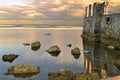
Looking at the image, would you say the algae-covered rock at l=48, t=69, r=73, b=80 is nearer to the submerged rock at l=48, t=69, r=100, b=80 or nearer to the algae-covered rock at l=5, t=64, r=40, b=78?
the submerged rock at l=48, t=69, r=100, b=80

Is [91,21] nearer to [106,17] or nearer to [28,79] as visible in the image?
[106,17]

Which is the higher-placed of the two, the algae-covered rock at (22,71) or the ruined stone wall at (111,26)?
the ruined stone wall at (111,26)

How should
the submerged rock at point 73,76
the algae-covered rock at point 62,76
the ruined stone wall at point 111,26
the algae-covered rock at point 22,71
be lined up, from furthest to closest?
1. the ruined stone wall at point 111,26
2. the algae-covered rock at point 22,71
3. the algae-covered rock at point 62,76
4. the submerged rock at point 73,76

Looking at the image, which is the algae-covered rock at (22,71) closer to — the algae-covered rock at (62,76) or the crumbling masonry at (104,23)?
the algae-covered rock at (62,76)

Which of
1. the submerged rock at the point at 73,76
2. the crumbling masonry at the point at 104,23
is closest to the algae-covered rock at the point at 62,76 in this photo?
the submerged rock at the point at 73,76

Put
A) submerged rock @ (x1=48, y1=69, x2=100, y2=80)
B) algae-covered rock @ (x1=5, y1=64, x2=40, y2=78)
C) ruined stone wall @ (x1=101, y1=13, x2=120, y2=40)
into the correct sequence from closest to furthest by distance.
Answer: submerged rock @ (x1=48, y1=69, x2=100, y2=80)
algae-covered rock @ (x1=5, y1=64, x2=40, y2=78)
ruined stone wall @ (x1=101, y1=13, x2=120, y2=40)

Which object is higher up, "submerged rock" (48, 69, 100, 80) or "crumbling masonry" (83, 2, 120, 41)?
"crumbling masonry" (83, 2, 120, 41)

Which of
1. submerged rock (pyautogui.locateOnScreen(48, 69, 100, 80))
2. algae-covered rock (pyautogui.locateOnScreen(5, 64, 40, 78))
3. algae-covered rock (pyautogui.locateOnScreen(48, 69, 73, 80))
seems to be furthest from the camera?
algae-covered rock (pyautogui.locateOnScreen(5, 64, 40, 78))

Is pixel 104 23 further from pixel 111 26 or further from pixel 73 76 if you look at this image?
pixel 73 76

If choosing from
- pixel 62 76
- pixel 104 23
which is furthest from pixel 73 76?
pixel 104 23

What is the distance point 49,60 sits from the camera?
21.5m

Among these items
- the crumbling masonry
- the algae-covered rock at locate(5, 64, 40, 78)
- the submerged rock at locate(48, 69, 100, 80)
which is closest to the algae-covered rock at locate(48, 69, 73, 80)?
the submerged rock at locate(48, 69, 100, 80)

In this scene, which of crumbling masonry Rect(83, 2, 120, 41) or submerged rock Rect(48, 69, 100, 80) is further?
crumbling masonry Rect(83, 2, 120, 41)

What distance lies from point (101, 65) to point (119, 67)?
5.63 ft
